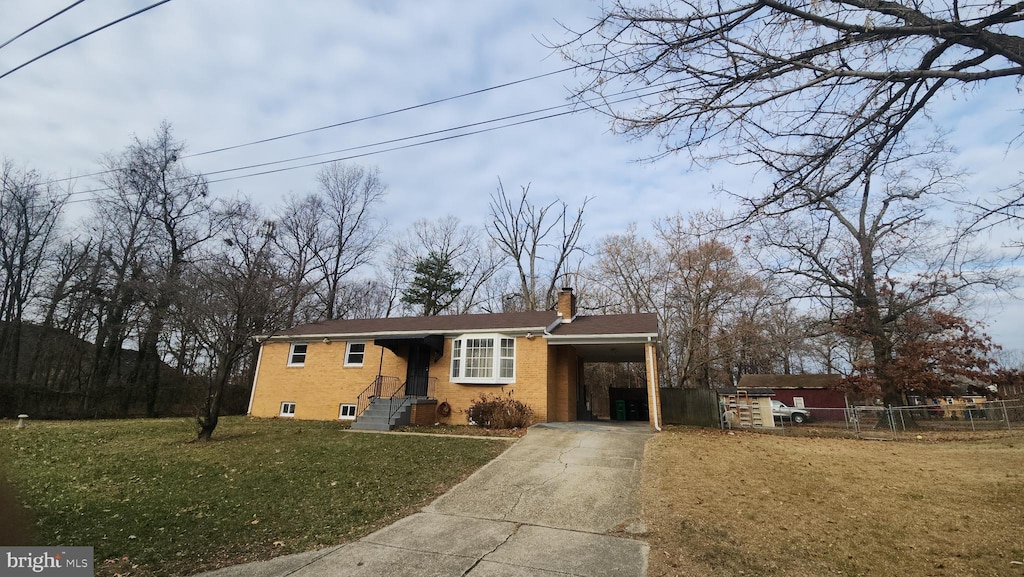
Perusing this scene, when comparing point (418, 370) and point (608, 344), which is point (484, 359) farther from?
point (608, 344)

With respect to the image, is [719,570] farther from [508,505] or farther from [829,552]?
[508,505]

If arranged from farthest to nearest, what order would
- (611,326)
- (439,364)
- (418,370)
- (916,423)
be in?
1. (916,423)
2. (418,370)
3. (439,364)
4. (611,326)

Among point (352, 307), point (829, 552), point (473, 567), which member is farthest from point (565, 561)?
point (352, 307)

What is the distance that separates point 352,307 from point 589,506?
29.1 meters

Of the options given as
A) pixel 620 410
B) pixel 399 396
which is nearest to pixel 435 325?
pixel 399 396

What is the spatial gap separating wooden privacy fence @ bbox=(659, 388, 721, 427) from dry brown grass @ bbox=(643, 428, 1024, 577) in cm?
613

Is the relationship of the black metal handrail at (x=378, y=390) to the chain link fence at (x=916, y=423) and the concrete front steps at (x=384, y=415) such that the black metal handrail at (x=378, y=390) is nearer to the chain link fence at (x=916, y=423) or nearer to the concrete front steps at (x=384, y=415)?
the concrete front steps at (x=384, y=415)

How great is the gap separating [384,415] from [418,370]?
2.58m

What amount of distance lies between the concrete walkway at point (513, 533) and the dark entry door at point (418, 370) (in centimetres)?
774

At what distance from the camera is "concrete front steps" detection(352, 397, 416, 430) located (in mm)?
13227

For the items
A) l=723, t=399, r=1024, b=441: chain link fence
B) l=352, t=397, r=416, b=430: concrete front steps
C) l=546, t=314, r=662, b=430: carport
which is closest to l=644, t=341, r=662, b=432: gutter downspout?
l=546, t=314, r=662, b=430: carport

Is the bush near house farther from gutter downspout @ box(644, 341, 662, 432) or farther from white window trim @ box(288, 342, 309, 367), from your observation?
white window trim @ box(288, 342, 309, 367)

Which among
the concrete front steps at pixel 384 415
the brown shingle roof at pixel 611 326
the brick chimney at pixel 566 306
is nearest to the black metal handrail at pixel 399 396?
the concrete front steps at pixel 384 415

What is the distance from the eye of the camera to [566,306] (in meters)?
16.7
